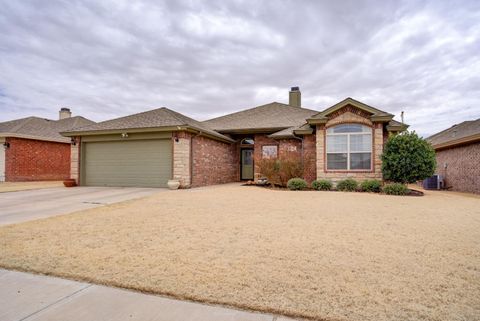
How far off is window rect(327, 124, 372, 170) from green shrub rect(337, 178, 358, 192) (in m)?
0.83

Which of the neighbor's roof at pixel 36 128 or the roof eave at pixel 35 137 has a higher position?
the neighbor's roof at pixel 36 128

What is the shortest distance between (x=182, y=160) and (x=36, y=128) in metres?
13.4

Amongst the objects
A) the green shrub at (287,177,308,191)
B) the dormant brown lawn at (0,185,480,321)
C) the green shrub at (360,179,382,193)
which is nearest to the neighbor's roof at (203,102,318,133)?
the green shrub at (287,177,308,191)

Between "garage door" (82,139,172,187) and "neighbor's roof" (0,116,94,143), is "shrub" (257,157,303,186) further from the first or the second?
"neighbor's roof" (0,116,94,143)

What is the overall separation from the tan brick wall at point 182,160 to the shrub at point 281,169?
3529mm

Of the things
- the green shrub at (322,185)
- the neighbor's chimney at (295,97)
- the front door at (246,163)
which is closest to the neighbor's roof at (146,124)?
the front door at (246,163)

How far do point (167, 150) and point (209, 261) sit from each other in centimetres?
1001

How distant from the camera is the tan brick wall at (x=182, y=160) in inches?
484

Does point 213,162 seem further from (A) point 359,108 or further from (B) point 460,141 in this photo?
(B) point 460,141

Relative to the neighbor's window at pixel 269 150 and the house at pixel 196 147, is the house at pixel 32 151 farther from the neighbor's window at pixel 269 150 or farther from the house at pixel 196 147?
the neighbor's window at pixel 269 150

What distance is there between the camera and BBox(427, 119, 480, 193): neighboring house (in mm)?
12570

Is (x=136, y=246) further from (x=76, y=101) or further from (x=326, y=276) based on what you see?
(x=76, y=101)

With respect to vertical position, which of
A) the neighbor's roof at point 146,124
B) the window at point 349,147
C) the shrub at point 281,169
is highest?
the neighbor's roof at point 146,124

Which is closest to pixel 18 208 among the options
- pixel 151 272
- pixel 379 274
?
pixel 151 272
